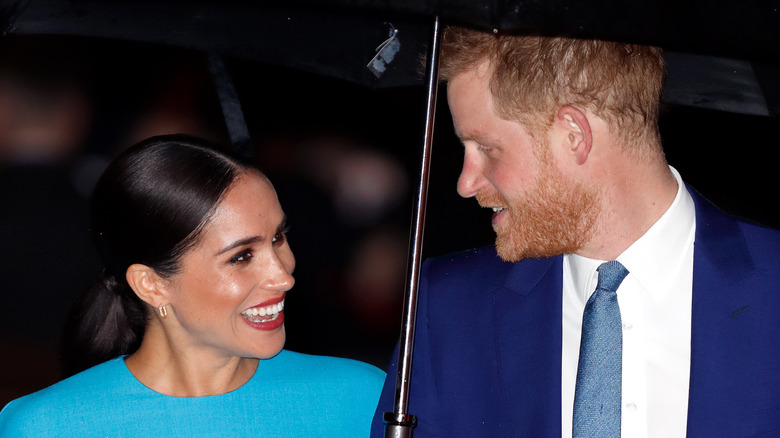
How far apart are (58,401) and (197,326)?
40cm

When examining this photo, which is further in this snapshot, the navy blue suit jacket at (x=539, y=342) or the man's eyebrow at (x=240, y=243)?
the man's eyebrow at (x=240, y=243)

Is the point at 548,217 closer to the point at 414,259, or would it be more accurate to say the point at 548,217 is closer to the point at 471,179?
the point at 471,179

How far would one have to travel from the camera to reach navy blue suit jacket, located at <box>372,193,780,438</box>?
5.86 feet

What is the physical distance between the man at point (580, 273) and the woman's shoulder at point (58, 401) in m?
0.79

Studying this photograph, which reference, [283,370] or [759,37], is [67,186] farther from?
[759,37]

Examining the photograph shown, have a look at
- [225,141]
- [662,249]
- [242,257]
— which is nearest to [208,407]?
[242,257]

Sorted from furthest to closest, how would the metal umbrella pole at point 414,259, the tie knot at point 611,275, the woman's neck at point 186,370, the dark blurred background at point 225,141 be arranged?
the dark blurred background at point 225,141 → the woman's neck at point 186,370 → the tie knot at point 611,275 → the metal umbrella pole at point 414,259

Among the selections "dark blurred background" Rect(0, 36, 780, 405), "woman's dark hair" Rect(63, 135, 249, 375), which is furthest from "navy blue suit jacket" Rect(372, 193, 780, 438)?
"dark blurred background" Rect(0, 36, 780, 405)

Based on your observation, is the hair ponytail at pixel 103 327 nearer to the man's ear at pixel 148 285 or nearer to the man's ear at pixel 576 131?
the man's ear at pixel 148 285

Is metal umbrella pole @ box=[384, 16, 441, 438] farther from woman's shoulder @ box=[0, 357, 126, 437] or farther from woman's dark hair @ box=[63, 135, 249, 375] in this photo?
woman's shoulder @ box=[0, 357, 126, 437]

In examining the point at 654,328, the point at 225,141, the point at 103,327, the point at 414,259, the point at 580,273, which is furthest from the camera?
the point at 225,141

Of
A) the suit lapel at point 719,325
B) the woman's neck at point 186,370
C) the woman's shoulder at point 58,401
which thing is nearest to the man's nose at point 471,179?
the suit lapel at point 719,325

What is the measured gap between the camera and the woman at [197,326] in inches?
91.7

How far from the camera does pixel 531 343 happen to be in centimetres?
200
